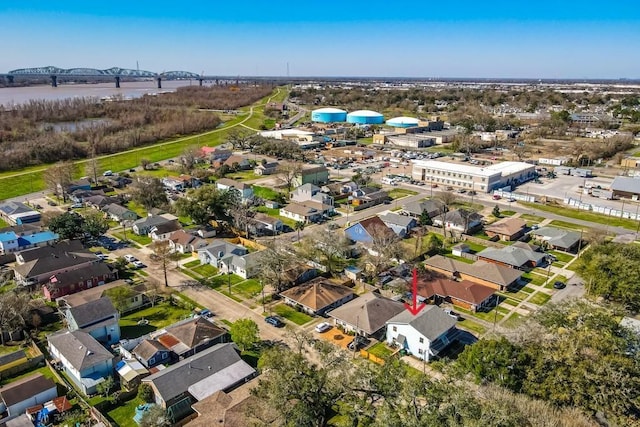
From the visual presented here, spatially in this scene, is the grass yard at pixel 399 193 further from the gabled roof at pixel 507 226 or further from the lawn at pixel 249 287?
→ the lawn at pixel 249 287

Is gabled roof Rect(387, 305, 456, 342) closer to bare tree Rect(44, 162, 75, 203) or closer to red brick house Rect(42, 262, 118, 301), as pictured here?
red brick house Rect(42, 262, 118, 301)

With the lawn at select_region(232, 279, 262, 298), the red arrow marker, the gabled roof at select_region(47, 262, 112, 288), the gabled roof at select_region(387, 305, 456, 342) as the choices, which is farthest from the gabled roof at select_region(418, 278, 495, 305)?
the gabled roof at select_region(47, 262, 112, 288)

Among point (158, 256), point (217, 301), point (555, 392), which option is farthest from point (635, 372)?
point (158, 256)

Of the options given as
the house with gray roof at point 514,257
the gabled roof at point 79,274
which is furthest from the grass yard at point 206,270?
the house with gray roof at point 514,257

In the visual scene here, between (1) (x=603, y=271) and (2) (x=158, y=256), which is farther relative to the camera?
(2) (x=158, y=256)

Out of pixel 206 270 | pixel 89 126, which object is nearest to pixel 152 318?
pixel 206 270

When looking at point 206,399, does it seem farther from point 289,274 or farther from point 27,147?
point 27,147
